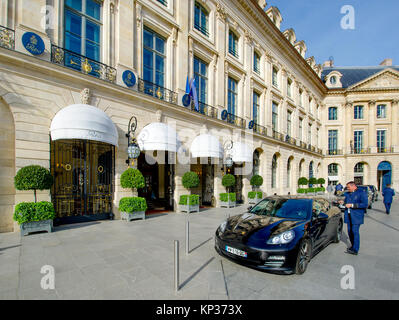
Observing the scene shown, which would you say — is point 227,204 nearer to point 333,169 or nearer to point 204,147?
point 204,147

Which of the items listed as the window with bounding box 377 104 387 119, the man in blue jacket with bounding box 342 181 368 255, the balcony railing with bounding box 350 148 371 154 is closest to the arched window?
the man in blue jacket with bounding box 342 181 368 255

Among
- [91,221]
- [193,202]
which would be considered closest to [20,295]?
[91,221]

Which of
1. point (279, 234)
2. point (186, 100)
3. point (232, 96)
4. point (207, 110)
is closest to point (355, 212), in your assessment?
point (279, 234)

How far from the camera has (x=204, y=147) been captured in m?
12.0

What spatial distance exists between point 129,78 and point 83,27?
2.63 meters

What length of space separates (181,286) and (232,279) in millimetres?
936

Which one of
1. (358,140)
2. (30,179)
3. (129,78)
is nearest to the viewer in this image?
(30,179)

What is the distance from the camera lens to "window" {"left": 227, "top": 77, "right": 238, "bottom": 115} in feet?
51.8

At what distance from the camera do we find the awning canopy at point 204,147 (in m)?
12.0

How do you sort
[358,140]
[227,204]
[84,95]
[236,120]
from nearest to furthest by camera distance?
[84,95]
[227,204]
[236,120]
[358,140]

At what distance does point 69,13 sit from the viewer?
27.1 ft

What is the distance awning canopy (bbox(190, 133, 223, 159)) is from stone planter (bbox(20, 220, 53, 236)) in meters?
7.66

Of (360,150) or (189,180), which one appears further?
(360,150)

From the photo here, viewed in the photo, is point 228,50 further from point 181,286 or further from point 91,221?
point 181,286
